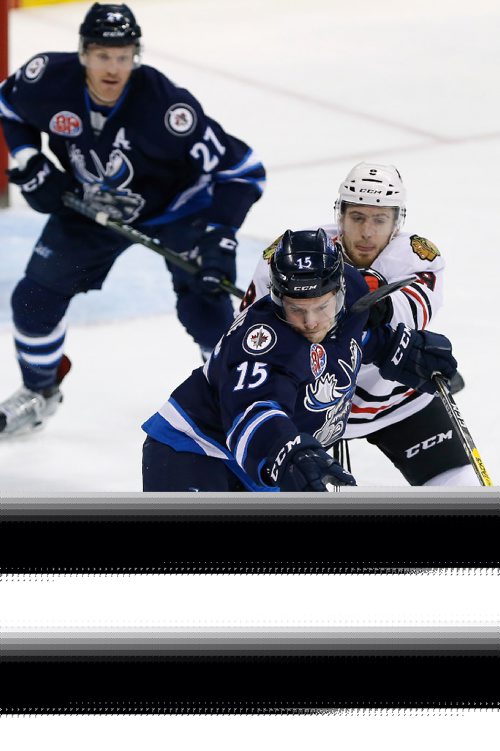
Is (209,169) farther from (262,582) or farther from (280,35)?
(280,35)

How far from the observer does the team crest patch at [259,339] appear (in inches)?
74.5

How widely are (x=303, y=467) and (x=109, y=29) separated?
5.93 feet

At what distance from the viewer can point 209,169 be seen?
3270mm

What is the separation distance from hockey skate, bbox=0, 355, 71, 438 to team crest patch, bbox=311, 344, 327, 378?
5.15 feet

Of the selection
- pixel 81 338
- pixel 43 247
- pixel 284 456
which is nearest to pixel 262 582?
pixel 284 456

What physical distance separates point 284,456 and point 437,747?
0.96m

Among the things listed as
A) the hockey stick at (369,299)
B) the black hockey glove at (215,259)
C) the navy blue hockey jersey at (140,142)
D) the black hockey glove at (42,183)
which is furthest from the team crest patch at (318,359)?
the black hockey glove at (42,183)

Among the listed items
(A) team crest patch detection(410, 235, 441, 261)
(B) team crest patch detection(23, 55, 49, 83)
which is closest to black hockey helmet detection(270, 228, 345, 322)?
(A) team crest patch detection(410, 235, 441, 261)

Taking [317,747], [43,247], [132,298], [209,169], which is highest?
[317,747]

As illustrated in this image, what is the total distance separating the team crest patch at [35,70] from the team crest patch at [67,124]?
102mm

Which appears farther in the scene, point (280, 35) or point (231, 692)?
point (280, 35)

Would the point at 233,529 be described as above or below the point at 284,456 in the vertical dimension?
above

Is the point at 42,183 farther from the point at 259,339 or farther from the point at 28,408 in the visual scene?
the point at 259,339

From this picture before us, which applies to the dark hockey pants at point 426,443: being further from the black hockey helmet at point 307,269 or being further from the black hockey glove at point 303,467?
the black hockey glove at point 303,467
